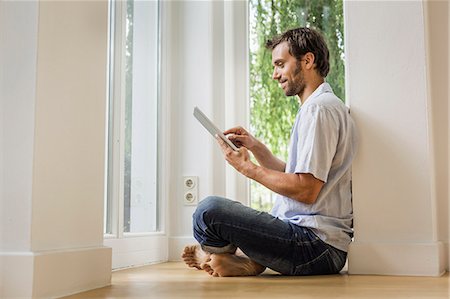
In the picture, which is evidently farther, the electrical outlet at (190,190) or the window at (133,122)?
the electrical outlet at (190,190)

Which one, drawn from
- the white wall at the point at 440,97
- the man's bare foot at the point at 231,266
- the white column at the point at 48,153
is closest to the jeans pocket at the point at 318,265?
the man's bare foot at the point at 231,266

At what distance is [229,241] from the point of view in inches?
86.6

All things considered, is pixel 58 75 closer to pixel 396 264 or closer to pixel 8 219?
pixel 8 219

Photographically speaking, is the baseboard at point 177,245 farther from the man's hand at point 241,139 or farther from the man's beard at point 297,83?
the man's beard at point 297,83

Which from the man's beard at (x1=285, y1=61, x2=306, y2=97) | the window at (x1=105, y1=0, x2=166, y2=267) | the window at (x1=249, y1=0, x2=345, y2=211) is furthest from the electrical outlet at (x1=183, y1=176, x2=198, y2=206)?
the man's beard at (x1=285, y1=61, x2=306, y2=97)

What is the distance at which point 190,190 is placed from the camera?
2.96 meters

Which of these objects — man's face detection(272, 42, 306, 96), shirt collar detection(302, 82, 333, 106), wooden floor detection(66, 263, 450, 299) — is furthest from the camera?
man's face detection(272, 42, 306, 96)

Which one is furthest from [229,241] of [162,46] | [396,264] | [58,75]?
[162,46]

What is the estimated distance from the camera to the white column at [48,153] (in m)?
1.51

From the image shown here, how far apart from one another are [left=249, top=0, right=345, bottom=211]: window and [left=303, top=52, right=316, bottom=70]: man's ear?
0.47 metres

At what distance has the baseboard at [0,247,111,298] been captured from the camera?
1471 mm

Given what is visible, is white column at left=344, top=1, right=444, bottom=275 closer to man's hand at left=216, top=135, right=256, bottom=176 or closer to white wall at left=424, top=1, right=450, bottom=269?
white wall at left=424, top=1, right=450, bottom=269

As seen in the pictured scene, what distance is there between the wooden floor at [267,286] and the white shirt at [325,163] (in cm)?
18

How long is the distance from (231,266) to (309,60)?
0.80 metres
